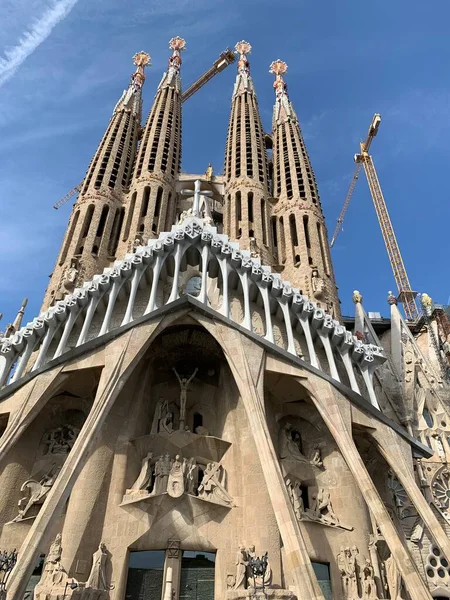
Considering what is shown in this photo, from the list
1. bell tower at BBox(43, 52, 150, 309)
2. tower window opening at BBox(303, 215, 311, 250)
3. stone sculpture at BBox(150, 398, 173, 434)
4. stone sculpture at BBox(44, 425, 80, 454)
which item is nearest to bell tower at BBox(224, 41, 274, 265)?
tower window opening at BBox(303, 215, 311, 250)

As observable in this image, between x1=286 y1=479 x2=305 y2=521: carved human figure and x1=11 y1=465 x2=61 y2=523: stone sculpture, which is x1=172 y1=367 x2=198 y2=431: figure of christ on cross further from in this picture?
x1=11 y1=465 x2=61 y2=523: stone sculpture

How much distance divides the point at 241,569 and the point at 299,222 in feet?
47.9

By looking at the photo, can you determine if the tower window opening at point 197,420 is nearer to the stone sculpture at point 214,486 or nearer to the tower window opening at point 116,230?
the stone sculpture at point 214,486

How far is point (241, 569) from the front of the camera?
1165 cm

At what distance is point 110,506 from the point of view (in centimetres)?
1300

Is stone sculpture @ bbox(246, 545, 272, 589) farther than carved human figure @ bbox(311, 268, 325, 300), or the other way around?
carved human figure @ bbox(311, 268, 325, 300)

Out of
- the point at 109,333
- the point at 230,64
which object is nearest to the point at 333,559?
the point at 109,333

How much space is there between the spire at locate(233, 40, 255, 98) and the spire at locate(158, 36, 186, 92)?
4.14m

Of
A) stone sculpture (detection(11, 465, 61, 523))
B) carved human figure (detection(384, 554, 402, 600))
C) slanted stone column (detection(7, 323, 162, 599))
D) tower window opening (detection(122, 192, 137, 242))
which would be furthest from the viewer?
tower window opening (detection(122, 192, 137, 242))

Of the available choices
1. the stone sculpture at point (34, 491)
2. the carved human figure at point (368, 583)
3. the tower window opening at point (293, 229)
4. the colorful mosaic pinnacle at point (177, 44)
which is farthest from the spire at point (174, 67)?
the carved human figure at point (368, 583)

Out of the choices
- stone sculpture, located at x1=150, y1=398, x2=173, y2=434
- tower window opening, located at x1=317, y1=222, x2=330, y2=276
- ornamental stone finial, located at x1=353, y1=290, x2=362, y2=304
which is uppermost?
tower window opening, located at x1=317, y1=222, x2=330, y2=276

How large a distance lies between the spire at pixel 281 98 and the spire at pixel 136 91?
9.01m

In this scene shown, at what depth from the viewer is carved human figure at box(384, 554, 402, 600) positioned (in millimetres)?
11648

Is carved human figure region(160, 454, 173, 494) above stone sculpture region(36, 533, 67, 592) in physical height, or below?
above
